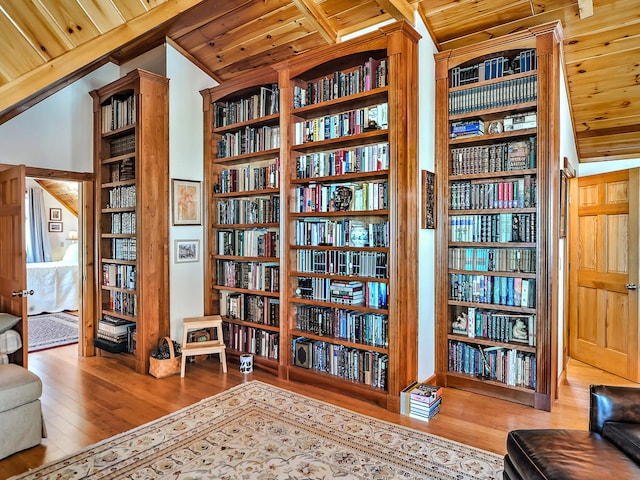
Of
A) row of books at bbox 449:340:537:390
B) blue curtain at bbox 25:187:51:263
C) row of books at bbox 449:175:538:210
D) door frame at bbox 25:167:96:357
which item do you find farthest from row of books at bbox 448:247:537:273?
blue curtain at bbox 25:187:51:263

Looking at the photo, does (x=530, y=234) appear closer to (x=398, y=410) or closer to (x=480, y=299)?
(x=480, y=299)

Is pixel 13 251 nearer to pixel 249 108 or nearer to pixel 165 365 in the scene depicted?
pixel 165 365

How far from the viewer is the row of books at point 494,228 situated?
327 centimetres

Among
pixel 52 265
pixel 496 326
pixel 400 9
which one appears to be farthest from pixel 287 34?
pixel 52 265

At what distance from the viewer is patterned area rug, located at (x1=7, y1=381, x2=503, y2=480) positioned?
227 cm

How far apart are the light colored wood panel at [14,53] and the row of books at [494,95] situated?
295cm

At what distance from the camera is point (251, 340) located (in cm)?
415

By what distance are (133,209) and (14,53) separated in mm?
2641

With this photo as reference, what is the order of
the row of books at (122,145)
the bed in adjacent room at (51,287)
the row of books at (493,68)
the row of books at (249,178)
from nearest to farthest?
the row of books at (493,68)
the row of books at (249,178)
the row of books at (122,145)
the bed in adjacent room at (51,287)

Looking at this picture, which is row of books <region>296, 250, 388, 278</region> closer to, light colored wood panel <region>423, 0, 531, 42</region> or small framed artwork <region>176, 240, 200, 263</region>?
small framed artwork <region>176, 240, 200, 263</region>

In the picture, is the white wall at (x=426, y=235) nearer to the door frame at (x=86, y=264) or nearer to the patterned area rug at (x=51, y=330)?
the door frame at (x=86, y=264)

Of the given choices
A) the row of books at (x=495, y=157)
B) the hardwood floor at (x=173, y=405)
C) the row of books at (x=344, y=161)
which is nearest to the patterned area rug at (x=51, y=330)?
the hardwood floor at (x=173, y=405)

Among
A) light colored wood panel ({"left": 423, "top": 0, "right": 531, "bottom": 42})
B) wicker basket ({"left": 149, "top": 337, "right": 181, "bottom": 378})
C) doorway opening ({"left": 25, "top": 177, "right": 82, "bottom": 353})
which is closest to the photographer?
light colored wood panel ({"left": 423, "top": 0, "right": 531, "bottom": 42})

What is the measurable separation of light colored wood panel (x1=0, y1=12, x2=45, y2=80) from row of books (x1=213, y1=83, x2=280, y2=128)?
236 cm
